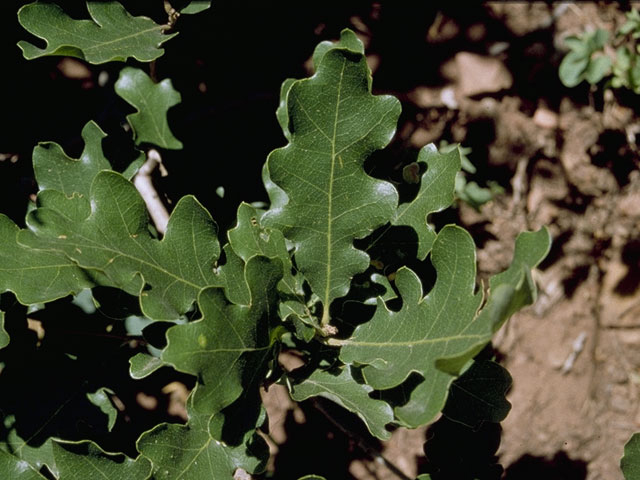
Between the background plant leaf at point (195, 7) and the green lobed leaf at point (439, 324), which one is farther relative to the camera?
the background plant leaf at point (195, 7)

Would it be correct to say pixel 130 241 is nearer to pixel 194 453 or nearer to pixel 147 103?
pixel 194 453

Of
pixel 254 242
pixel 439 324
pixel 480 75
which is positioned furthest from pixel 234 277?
pixel 480 75

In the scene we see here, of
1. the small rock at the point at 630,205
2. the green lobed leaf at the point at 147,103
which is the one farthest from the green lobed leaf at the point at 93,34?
the small rock at the point at 630,205

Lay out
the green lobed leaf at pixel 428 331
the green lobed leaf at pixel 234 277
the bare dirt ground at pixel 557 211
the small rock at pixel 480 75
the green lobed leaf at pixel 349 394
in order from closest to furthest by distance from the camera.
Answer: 1. the green lobed leaf at pixel 428 331
2. the green lobed leaf at pixel 349 394
3. the green lobed leaf at pixel 234 277
4. the bare dirt ground at pixel 557 211
5. the small rock at pixel 480 75

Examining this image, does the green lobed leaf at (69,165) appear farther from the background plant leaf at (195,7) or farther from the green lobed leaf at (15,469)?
→ the green lobed leaf at (15,469)

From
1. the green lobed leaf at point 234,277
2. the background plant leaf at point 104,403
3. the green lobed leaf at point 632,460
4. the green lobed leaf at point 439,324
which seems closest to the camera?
the green lobed leaf at point 439,324

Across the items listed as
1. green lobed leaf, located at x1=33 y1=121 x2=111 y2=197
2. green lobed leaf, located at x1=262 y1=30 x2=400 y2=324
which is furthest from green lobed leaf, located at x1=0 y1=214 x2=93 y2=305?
green lobed leaf, located at x1=262 y1=30 x2=400 y2=324

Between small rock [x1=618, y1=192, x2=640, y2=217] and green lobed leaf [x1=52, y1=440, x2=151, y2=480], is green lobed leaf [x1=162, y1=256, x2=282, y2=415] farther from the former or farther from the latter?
small rock [x1=618, y1=192, x2=640, y2=217]
